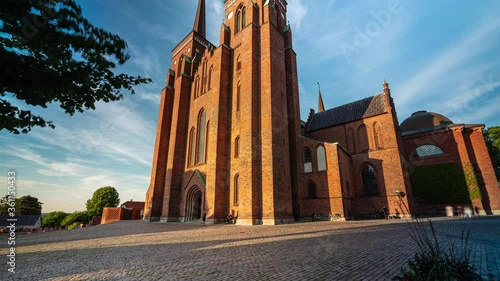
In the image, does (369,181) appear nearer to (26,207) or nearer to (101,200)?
(101,200)

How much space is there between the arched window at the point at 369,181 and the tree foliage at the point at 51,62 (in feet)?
79.0

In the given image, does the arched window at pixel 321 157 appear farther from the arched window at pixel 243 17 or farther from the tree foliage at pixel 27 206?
the tree foliage at pixel 27 206

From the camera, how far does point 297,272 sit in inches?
168

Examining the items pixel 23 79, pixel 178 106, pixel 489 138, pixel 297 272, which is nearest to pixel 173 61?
pixel 178 106

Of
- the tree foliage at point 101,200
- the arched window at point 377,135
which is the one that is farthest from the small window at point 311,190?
the tree foliage at point 101,200

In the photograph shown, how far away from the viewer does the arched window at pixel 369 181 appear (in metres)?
23.0

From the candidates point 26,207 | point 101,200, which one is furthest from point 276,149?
point 26,207

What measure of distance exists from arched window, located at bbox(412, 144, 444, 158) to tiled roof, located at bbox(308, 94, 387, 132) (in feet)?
27.1

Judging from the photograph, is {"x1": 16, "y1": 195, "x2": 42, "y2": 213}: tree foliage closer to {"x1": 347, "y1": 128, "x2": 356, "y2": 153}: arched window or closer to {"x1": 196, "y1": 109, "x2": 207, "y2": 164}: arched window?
{"x1": 196, "y1": 109, "x2": 207, "y2": 164}: arched window

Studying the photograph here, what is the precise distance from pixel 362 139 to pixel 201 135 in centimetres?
1806

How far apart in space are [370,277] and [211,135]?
17.8 metres

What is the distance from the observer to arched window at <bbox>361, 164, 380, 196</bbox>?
23.0 metres

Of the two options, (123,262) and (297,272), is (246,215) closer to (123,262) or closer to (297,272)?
(123,262)

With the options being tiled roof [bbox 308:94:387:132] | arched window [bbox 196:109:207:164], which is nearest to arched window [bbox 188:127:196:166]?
arched window [bbox 196:109:207:164]
